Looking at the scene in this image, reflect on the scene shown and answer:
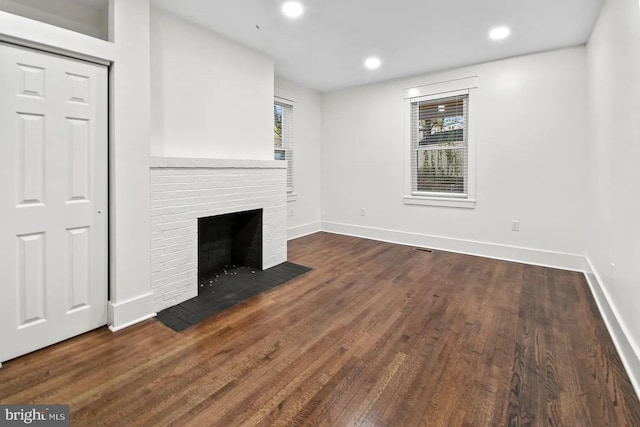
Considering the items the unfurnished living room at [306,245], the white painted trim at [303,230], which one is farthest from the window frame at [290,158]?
the white painted trim at [303,230]

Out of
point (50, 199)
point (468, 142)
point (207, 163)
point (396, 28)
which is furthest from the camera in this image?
point (468, 142)

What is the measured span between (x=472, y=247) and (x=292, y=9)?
146 inches

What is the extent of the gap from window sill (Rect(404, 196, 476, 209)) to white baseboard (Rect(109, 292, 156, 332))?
3776 mm

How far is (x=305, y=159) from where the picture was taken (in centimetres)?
547

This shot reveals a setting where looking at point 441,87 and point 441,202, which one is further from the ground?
point 441,87

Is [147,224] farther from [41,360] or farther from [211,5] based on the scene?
[211,5]

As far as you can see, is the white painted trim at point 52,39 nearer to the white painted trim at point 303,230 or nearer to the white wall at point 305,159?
the white wall at point 305,159

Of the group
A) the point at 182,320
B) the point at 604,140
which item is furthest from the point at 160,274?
the point at 604,140

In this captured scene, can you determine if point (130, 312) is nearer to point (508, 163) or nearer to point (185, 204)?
point (185, 204)

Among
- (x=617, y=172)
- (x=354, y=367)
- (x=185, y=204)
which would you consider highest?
(x=617, y=172)

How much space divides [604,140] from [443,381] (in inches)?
102

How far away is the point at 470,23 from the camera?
3.02m

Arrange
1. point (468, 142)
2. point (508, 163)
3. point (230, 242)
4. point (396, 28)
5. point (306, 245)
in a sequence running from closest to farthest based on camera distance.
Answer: point (396, 28) → point (230, 242) → point (508, 163) → point (468, 142) → point (306, 245)

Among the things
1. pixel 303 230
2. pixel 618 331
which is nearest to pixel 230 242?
pixel 303 230
